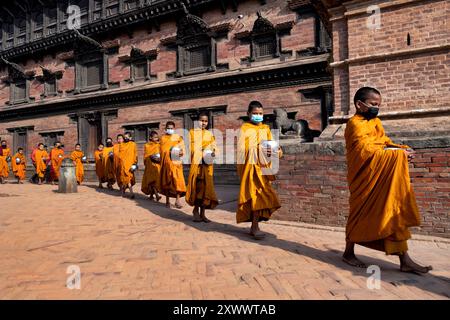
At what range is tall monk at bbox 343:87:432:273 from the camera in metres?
3.00

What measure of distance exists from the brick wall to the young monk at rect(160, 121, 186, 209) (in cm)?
253

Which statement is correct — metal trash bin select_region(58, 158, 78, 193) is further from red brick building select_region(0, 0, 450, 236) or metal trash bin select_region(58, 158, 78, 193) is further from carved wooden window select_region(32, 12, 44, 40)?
carved wooden window select_region(32, 12, 44, 40)

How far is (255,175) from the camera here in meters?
4.48

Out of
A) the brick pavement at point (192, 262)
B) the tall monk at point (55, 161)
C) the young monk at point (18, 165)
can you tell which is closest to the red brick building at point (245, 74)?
the brick pavement at point (192, 262)

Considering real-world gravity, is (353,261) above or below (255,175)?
below

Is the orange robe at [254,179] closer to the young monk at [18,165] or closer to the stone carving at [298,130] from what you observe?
the stone carving at [298,130]

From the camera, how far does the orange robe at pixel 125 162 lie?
357 inches

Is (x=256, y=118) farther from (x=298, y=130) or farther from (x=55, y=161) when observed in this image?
(x=55, y=161)

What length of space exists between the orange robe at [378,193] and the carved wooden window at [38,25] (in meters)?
23.7

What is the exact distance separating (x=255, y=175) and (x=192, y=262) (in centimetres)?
166

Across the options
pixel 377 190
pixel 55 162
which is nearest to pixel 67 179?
pixel 55 162

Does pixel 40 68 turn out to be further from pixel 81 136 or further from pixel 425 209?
pixel 425 209
